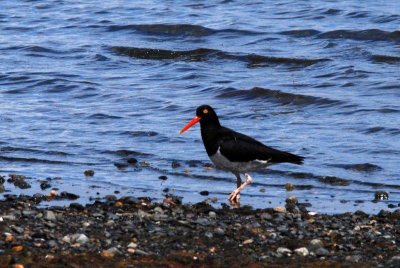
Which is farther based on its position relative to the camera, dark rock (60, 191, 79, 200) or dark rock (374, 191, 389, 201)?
dark rock (374, 191, 389, 201)

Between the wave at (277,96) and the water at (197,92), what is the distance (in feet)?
0.10

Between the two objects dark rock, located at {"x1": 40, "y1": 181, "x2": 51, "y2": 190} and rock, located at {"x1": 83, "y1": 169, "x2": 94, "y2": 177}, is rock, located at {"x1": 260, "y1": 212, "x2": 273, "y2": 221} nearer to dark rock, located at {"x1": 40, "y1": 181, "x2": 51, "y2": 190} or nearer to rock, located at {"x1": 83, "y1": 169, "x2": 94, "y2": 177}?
dark rock, located at {"x1": 40, "y1": 181, "x2": 51, "y2": 190}

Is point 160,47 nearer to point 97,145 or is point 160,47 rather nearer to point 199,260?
point 97,145

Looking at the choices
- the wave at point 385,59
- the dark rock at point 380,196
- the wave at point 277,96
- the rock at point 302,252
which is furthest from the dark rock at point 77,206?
the wave at point 385,59

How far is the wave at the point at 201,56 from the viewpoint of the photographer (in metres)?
19.2

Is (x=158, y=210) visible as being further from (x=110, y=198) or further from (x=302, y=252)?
(x=302, y=252)

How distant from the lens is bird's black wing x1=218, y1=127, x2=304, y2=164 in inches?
434

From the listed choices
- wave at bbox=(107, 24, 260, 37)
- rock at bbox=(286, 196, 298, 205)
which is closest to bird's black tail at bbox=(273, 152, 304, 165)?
rock at bbox=(286, 196, 298, 205)

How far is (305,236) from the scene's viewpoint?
8.66 m

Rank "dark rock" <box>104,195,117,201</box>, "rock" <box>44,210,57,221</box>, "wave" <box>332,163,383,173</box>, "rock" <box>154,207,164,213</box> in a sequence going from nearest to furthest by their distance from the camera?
"rock" <box>44,210,57,221</box>, "rock" <box>154,207,164,213</box>, "dark rock" <box>104,195,117,201</box>, "wave" <box>332,163,383,173</box>

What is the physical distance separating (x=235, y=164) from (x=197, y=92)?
5978mm

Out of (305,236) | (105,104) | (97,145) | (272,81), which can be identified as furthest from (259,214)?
(272,81)

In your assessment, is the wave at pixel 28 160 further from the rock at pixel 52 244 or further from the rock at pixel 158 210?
the rock at pixel 52 244

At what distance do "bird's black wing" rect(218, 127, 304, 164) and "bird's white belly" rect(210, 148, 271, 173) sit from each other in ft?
0.15
